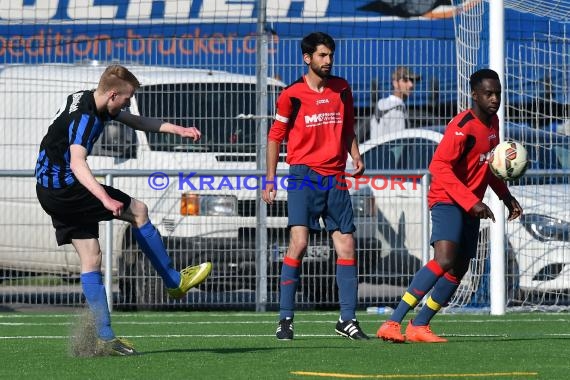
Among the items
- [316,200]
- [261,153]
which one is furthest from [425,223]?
[316,200]

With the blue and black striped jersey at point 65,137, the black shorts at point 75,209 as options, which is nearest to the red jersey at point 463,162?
the black shorts at point 75,209

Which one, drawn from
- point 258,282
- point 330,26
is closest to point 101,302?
point 258,282

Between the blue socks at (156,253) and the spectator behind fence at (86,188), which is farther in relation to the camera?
the blue socks at (156,253)

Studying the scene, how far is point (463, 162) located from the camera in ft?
31.4

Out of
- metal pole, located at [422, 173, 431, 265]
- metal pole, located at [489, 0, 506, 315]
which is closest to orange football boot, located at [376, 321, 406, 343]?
metal pole, located at [489, 0, 506, 315]

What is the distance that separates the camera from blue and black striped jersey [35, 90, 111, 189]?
8.38 meters

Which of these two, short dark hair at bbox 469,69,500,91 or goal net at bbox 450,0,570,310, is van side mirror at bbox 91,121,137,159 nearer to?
goal net at bbox 450,0,570,310

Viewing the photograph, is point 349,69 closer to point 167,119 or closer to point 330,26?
point 330,26

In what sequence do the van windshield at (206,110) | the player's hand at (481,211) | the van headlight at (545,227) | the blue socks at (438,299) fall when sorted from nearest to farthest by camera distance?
the player's hand at (481,211), the blue socks at (438,299), the van headlight at (545,227), the van windshield at (206,110)

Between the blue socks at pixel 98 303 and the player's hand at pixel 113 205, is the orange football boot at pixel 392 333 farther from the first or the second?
the player's hand at pixel 113 205

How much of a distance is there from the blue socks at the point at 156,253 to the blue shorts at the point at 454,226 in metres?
1.83

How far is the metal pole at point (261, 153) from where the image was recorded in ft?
45.8

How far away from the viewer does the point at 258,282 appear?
14.0 meters

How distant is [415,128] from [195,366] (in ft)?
21.6
